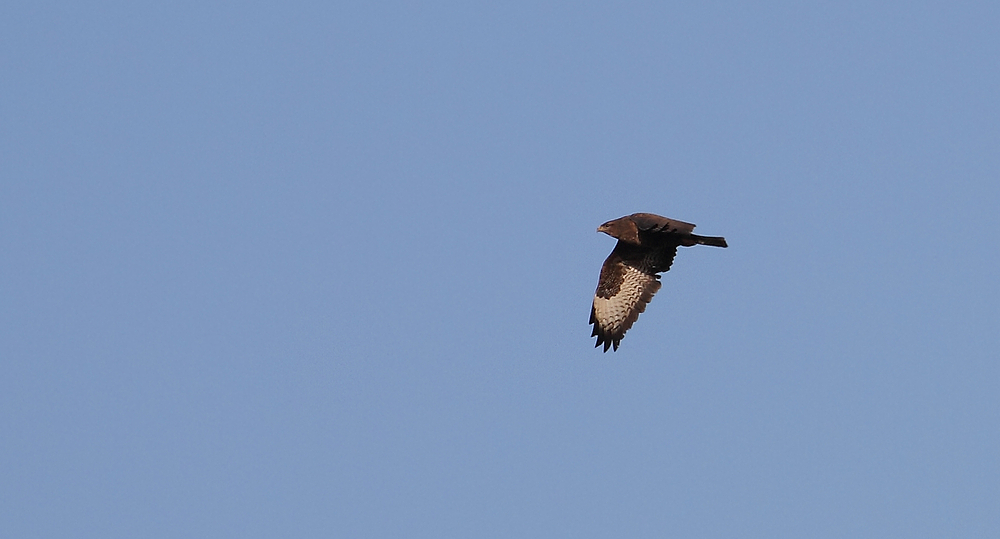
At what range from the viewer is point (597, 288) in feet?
54.2

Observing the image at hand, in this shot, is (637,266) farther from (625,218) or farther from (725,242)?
(725,242)

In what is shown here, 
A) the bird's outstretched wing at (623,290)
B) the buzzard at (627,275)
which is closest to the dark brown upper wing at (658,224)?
the buzzard at (627,275)

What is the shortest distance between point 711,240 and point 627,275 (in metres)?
1.82

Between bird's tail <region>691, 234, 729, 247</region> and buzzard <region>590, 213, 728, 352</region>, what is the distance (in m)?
0.66

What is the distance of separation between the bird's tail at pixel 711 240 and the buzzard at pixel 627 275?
660mm

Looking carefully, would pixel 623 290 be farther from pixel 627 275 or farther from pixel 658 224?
→ pixel 658 224

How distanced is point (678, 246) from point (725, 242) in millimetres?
1488

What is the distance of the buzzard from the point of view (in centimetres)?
1580

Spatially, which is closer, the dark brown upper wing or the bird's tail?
the bird's tail

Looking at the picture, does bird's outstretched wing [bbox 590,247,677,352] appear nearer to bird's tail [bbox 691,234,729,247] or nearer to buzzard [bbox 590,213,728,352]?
buzzard [bbox 590,213,728,352]

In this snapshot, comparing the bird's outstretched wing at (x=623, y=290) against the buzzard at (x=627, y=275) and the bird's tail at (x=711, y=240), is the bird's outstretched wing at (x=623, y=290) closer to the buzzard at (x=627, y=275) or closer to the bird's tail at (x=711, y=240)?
the buzzard at (x=627, y=275)

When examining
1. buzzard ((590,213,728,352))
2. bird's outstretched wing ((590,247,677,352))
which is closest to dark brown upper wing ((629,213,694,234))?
buzzard ((590,213,728,352))

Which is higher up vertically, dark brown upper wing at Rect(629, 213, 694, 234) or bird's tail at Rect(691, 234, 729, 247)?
dark brown upper wing at Rect(629, 213, 694, 234)

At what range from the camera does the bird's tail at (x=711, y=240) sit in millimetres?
14633
